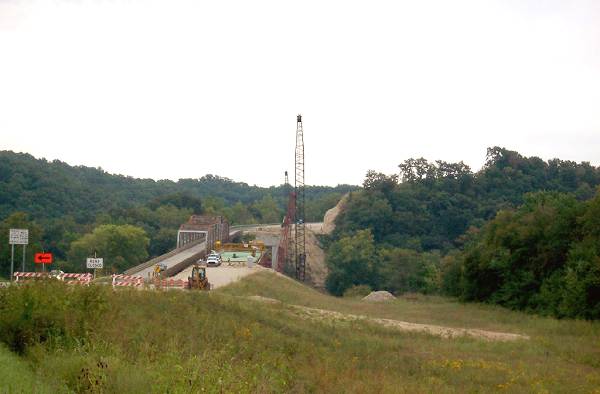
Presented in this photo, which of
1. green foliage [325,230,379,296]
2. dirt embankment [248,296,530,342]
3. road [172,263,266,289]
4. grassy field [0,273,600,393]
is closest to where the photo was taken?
grassy field [0,273,600,393]

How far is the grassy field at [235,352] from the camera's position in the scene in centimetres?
1088

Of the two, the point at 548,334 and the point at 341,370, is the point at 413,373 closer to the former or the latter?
the point at 341,370

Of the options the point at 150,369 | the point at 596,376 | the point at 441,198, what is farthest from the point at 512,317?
the point at 441,198

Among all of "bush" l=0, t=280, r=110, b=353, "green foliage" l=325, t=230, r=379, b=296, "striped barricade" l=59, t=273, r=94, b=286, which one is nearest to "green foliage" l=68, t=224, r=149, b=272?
"green foliage" l=325, t=230, r=379, b=296

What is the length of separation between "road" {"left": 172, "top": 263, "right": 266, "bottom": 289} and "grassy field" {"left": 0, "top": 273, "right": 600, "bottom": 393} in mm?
20316

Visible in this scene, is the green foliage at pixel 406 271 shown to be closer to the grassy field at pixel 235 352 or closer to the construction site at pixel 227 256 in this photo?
the construction site at pixel 227 256

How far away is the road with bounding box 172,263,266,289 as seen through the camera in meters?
48.3

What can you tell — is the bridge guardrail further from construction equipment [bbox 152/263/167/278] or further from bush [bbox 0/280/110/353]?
bush [bbox 0/280/110/353]

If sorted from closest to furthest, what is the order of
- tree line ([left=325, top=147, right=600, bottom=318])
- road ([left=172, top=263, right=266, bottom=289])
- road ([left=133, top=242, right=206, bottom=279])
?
tree line ([left=325, top=147, right=600, bottom=318]) → road ([left=172, top=263, right=266, bottom=289]) → road ([left=133, top=242, right=206, bottom=279])

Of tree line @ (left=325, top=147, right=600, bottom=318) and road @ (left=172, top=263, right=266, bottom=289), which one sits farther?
road @ (left=172, top=263, right=266, bottom=289)

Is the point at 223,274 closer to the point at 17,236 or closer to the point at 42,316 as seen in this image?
the point at 17,236

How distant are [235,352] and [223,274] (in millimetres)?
38285

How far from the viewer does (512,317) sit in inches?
1519

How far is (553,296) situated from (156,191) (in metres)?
134
